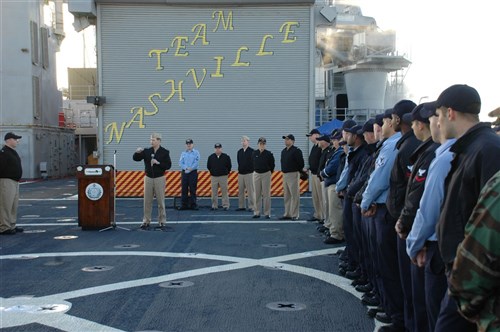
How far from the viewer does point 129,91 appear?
20.5m

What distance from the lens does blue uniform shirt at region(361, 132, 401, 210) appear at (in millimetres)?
5320

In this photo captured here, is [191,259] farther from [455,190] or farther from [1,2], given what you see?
[1,2]

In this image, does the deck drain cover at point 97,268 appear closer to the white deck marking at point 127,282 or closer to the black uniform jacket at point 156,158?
the white deck marking at point 127,282

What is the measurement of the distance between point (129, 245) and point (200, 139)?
11028 millimetres

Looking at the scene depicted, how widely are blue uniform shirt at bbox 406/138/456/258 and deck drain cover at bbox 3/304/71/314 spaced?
3.99 m

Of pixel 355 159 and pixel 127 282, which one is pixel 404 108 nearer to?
pixel 355 159

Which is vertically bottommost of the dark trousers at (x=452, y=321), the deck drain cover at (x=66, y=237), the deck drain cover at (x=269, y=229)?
the deck drain cover at (x=66, y=237)

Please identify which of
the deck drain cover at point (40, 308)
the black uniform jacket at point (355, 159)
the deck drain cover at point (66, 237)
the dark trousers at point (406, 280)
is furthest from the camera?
the deck drain cover at point (66, 237)

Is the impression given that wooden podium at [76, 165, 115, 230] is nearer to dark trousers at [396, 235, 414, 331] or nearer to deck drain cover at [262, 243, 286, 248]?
deck drain cover at [262, 243, 286, 248]

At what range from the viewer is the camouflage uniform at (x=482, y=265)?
2.11 m

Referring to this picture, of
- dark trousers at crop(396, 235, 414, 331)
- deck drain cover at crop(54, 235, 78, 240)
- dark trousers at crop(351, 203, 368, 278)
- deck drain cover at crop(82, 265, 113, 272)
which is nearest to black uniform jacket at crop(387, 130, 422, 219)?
dark trousers at crop(396, 235, 414, 331)

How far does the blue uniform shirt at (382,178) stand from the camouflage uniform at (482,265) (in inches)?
119

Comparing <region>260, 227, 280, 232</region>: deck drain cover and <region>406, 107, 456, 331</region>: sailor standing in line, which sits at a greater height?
<region>406, 107, 456, 331</region>: sailor standing in line

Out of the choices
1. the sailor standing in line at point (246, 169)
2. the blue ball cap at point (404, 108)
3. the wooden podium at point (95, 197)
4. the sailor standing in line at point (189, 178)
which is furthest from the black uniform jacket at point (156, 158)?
the blue ball cap at point (404, 108)
